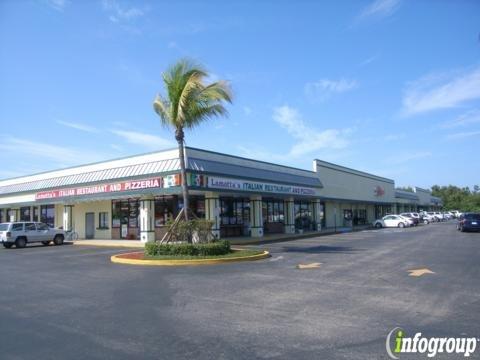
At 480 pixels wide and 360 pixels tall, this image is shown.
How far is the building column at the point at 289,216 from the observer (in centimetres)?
3706

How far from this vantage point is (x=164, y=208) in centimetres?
2995

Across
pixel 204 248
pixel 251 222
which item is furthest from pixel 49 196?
pixel 204 248

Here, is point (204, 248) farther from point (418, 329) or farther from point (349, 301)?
point (418, 329)

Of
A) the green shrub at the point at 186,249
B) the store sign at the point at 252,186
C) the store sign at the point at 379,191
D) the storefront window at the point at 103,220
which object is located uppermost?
the store sign at the point at 379,191

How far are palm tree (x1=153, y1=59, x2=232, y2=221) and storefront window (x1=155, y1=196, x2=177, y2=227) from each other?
33.9ft

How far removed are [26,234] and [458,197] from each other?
11933 centimetres

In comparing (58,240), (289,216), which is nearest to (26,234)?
(58,240)

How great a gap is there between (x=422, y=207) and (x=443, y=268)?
89370 mm

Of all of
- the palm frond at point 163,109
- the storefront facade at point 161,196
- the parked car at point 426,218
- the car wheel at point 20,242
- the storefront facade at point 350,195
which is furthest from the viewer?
the parked car at point 426,218

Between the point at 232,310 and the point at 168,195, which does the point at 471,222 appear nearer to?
the point at 168,195

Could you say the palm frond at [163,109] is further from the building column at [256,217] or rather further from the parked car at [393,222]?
the parked car at [393,222]

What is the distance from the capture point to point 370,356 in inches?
232

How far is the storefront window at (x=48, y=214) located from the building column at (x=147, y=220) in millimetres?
15676

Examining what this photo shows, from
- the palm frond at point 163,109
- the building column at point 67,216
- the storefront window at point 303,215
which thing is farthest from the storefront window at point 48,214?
the palm frond at point 163,109
